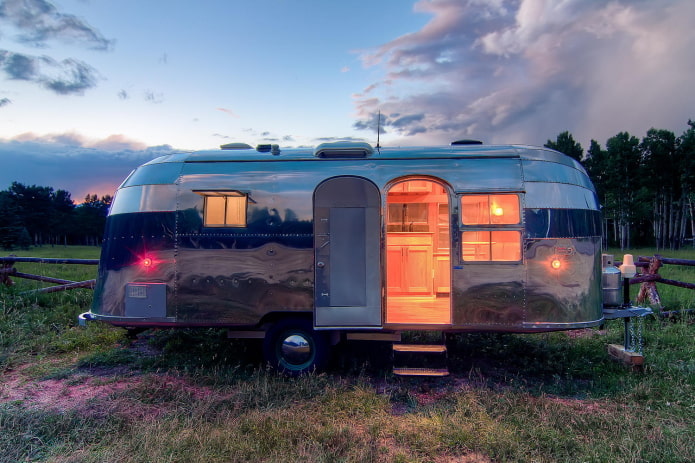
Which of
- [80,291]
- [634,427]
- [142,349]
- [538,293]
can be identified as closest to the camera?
[634,427]

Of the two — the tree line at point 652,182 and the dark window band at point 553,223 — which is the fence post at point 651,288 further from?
the tree line at point 652,182

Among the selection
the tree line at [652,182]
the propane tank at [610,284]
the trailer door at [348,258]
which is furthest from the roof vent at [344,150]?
the tree line at [652,182]

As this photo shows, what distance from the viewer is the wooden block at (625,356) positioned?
541cm

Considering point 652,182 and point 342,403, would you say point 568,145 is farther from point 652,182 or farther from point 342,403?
point 342,403

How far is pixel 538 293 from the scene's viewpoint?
4945mm

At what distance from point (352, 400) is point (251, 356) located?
7.29ft

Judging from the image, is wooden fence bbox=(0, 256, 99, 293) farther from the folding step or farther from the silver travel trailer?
the folding step

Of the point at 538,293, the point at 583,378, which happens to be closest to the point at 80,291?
the point at 538,293

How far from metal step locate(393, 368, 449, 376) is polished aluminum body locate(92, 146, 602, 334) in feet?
1.81

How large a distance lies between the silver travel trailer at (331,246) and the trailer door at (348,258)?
0.01 meters

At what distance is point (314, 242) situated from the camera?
5.19m

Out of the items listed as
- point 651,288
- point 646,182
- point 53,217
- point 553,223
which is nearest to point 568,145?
point 646,182

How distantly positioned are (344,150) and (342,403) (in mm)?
3192

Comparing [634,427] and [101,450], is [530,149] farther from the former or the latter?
[101,450]
